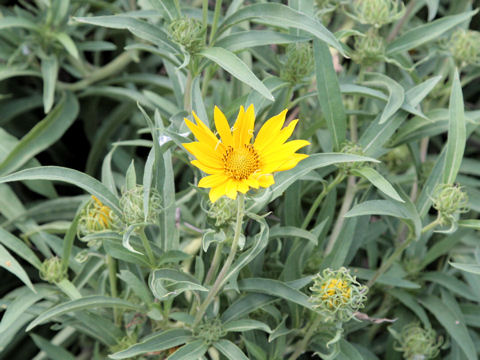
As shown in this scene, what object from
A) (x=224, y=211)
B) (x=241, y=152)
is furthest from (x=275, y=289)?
(x=241, y=152)

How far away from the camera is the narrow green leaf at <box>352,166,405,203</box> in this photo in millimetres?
929

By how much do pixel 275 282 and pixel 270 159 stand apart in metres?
0.27

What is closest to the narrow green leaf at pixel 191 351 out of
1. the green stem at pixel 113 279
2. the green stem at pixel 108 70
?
the green stem at pixel 113 279

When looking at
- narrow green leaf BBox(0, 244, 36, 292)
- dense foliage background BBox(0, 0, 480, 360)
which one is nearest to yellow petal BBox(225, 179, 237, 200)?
dense foliage background BBox(0, 0, 480, 360)

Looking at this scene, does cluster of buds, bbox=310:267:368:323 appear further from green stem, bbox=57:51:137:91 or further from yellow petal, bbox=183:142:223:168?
green stem, bbox=57:51:137:91

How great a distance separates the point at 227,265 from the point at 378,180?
28 centimetres

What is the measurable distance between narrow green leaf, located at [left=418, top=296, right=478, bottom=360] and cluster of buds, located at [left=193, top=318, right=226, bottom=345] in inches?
17.9

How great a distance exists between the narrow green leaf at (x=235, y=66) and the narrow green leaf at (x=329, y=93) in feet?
0.60

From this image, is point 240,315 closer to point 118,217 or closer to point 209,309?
point 209,309

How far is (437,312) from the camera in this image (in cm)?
120

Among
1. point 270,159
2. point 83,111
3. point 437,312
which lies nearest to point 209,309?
point 270,159

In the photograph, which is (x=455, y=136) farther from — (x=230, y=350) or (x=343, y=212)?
(x=230, y=350)

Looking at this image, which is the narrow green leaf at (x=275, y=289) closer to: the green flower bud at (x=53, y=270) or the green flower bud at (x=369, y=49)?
the green flower bud at (x=53, y=270)

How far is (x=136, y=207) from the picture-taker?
898 mm
